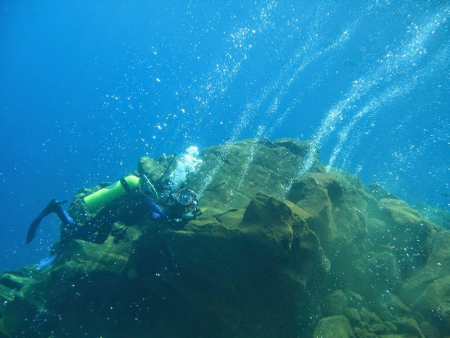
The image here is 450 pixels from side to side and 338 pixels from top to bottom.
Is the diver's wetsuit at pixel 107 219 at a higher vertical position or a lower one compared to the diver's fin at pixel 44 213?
lower

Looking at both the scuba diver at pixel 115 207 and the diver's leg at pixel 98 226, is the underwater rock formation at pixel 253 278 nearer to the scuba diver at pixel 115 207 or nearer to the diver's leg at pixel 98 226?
the scuba diver at pixel 115 207

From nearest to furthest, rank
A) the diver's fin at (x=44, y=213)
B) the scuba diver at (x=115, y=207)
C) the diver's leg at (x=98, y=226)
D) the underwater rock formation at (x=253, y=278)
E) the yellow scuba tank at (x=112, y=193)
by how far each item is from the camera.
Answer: the underwater rock formation at (x=253, y=278)
the scuba diver at (x=115, y=207)
the diver's leg at (x=98, y=226)
the yellow scuba tank at (x=112, y=193)
the diver's fin at (x=44, y=213)

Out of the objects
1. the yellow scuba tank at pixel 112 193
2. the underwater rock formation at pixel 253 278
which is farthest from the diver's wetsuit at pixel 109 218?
the underwater rock formation at pixel 253 278

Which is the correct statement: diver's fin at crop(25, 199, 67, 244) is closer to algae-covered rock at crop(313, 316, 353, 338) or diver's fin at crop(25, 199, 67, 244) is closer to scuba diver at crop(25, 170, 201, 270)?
scuba diver at crop(25, 170, 201, 270)

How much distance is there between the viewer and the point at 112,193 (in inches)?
237

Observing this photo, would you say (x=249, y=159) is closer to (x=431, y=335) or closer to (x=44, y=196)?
(x=431, y=335)

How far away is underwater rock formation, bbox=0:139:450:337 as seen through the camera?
4.54m

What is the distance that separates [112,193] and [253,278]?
4176 mm

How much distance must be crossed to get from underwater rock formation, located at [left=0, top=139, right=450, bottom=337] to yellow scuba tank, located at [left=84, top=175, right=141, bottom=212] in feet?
3.57

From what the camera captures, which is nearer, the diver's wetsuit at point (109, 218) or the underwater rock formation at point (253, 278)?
the underwater rock formation at point (253, 278)

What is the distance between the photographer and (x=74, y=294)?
224 inches

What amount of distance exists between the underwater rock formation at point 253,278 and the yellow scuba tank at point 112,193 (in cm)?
109

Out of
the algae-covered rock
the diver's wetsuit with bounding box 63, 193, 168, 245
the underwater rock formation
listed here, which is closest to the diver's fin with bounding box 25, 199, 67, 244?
the diver's wetsuit with bounding box 63, 193, 168, 245

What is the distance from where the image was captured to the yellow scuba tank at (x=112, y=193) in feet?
19.6
